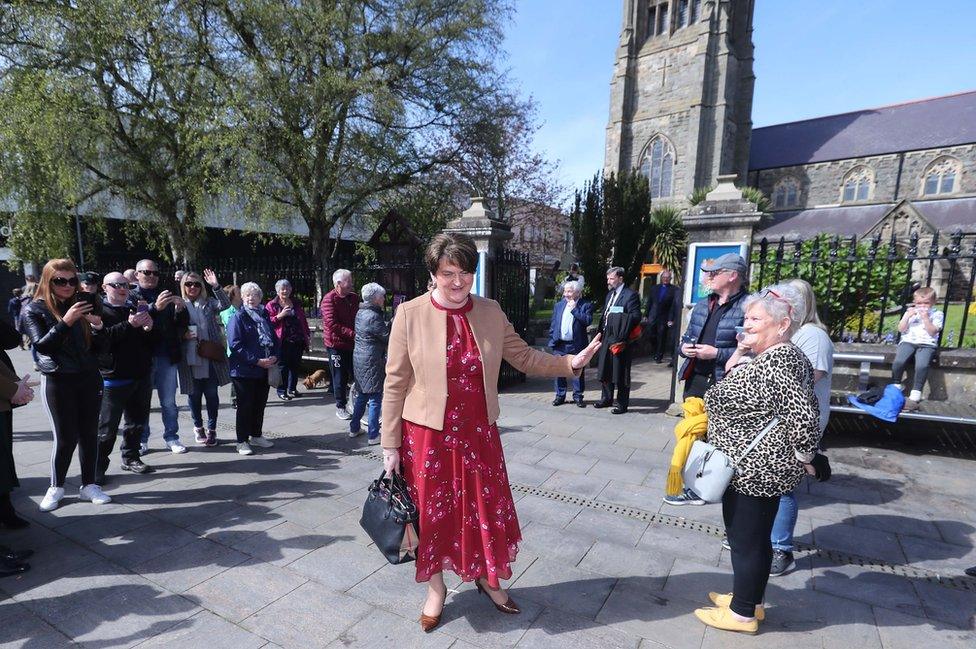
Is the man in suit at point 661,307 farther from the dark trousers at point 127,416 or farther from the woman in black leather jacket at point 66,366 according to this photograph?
the woman in black leather jacket at point 66,366

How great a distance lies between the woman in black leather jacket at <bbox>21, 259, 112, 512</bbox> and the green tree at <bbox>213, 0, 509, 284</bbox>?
9.15m

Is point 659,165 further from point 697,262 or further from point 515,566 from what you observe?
point 515,566

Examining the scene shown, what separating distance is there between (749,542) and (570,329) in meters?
4.80

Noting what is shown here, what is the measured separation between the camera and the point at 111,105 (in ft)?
39.8

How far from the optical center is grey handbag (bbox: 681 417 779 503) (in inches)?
88.9

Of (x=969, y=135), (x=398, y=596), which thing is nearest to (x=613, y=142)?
(x=969, y=135)

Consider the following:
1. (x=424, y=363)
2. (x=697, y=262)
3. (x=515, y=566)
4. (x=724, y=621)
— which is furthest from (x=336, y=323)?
(x=724, y=621)

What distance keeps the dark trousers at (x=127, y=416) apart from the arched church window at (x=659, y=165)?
120 feet

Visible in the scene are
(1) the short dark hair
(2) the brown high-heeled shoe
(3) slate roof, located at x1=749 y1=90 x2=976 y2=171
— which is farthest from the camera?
(3) slate roof, located at x1=749 y1=90 x2=976 y2=171

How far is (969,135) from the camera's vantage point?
109ft

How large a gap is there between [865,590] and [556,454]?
2.78 metres

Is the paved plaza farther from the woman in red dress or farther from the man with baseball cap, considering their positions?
the man with baseball cap

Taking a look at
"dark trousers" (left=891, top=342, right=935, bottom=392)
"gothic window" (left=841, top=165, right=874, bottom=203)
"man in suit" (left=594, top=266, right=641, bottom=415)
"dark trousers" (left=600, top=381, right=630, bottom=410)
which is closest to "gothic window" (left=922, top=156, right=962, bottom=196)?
"gothic window" (left=841, top=165, right=874, bottom=203)

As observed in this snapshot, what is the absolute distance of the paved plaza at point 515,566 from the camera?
2.49 m
